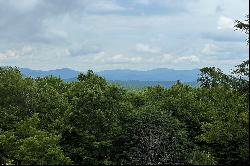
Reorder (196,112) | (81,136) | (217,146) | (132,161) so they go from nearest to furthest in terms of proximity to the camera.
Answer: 1. (132,161)
2. (81,136)
3. (217,146)
4. (196,112)

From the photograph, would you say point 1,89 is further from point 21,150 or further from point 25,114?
point 21,150

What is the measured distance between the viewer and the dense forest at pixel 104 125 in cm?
5025

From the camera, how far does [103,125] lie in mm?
55250

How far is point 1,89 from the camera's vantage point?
61.4m

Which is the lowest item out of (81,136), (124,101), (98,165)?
(98,165)

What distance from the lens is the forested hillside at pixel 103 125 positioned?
50.6 m

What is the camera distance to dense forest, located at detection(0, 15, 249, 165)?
50.2 m

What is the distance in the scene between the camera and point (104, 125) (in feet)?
180

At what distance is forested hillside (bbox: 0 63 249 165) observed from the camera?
5056 centimetres

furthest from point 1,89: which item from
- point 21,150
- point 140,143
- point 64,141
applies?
point 140,143

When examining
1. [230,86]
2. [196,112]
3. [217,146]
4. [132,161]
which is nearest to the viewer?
[230,86]

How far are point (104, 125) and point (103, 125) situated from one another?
1.03 ft

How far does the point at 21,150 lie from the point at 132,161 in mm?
13422

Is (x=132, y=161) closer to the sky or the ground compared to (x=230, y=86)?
closer to the ground
